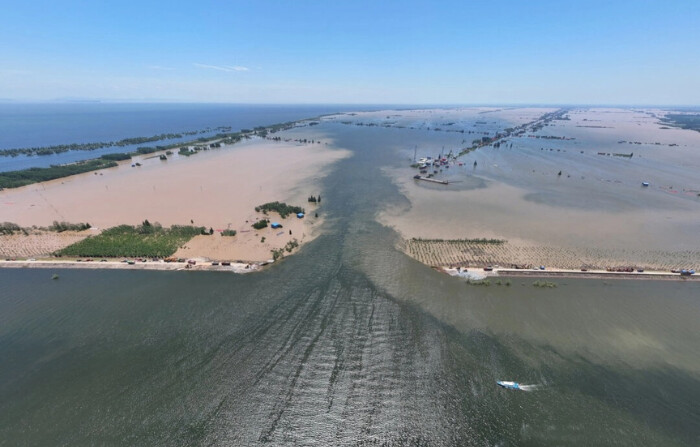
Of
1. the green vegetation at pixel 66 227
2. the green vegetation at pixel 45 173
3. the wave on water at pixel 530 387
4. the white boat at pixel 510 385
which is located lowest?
the wave on water at pixel 530 387

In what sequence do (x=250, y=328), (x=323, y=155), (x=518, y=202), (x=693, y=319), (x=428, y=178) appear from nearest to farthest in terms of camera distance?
(x=250, y=328), (x=693, y=319), (x=518, y=202), (x=428, y=178), (x=323, y=155)

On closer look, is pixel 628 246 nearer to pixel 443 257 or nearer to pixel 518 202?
pixel 518 202

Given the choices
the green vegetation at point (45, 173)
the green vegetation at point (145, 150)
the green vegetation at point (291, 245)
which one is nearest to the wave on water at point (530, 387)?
the green vegetation at point (291, 245)

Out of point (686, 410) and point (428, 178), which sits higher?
point (428, 178)

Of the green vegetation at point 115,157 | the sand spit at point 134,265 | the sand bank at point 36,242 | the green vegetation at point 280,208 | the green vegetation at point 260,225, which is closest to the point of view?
the sand spit at point 134,265

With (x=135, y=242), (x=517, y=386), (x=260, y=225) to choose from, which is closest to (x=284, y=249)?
(x=260, y=225)

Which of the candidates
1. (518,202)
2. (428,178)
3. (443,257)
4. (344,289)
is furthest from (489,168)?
(344,289)

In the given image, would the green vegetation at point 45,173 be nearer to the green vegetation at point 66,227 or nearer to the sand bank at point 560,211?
the green vegetation at point 66,227
